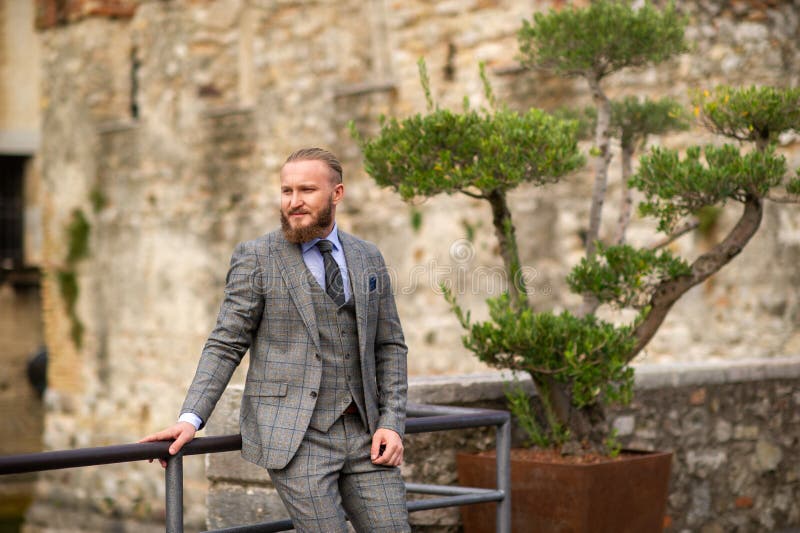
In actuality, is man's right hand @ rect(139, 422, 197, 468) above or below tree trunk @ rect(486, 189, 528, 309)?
below

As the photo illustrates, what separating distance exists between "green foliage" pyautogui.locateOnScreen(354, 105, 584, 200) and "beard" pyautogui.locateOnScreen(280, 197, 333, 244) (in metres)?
1.19

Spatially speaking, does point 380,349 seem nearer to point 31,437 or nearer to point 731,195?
point 731,195

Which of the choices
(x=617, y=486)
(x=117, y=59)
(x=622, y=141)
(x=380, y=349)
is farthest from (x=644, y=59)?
(x=117, y=59)

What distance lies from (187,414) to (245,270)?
0.38m

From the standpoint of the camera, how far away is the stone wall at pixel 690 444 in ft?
13.5

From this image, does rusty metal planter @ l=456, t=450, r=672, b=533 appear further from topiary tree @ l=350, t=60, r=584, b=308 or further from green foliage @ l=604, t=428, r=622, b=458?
topiary tree @ l=350, t=60, r=584, b=308

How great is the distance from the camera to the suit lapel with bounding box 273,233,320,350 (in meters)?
2.91

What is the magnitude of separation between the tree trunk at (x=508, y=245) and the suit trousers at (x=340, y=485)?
4.72ft

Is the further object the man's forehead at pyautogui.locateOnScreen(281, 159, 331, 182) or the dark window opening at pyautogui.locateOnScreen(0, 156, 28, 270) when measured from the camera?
the dark window opening at pyautogui.locateOnScreen(0, 156, 28, 270)

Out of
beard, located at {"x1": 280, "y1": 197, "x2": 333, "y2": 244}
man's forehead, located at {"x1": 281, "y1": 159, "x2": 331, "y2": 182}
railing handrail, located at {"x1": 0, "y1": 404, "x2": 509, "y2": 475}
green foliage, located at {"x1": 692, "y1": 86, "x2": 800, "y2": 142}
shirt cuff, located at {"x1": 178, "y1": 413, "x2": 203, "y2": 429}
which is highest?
green foliage, located at {"x1": 692, "y1": 86, "x2": 800, "y2": 142}

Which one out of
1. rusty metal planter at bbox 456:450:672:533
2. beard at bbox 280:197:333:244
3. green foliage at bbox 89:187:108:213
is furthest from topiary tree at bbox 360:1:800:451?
green foliage at bbox 89:187:108:213

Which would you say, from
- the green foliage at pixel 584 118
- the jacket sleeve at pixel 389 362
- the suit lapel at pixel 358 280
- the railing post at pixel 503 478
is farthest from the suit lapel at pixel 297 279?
the green foliage at pixel 584 118

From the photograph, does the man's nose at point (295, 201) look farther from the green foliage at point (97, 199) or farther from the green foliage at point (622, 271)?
the green foliage at point (97, 199)

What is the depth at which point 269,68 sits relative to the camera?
1020 cm
